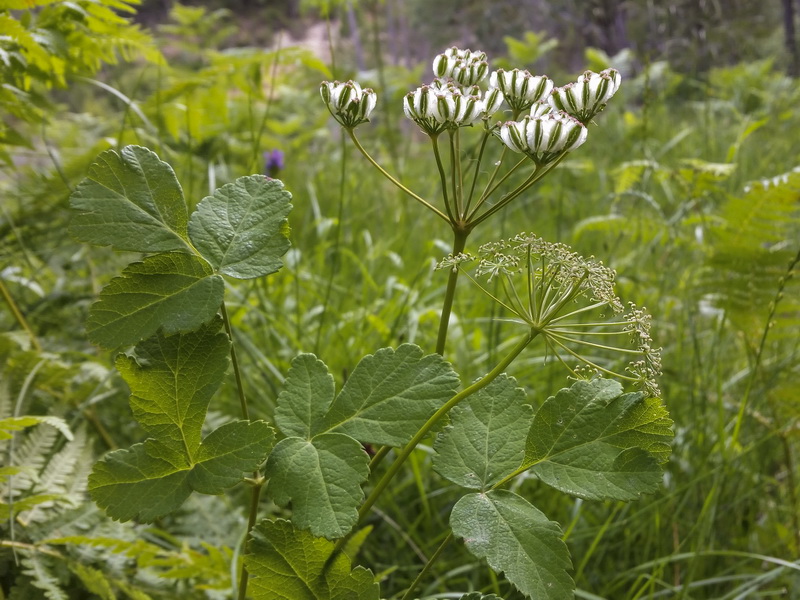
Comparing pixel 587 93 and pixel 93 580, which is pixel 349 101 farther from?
pixel 93 580

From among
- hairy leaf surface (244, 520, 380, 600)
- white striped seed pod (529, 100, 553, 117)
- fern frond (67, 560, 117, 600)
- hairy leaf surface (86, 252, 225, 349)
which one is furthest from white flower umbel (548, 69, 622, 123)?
fern frond (67, 560, 117, 600)

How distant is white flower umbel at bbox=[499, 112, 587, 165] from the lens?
573 millimetres

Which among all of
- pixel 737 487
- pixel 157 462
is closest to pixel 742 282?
pixel 737 487

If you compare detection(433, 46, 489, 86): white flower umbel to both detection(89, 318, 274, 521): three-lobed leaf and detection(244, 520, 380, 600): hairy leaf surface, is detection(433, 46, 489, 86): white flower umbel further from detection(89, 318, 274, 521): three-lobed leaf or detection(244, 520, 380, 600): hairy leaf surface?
detection(244, 520, 380, 600): hairy leaf surface

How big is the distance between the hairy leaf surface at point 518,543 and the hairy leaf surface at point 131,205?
37cm

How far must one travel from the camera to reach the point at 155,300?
0.59 metres

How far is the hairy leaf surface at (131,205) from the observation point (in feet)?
1.93

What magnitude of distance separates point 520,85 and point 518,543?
47cm

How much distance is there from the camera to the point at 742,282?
165cm

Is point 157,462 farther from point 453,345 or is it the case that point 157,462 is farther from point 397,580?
point 453,345

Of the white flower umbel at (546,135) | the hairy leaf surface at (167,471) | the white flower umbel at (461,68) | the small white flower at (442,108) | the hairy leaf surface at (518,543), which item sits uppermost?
the white flower umbel at (461,68)

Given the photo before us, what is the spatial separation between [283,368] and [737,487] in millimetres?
1111

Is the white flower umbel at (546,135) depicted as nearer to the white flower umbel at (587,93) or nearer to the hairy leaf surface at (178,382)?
the white flower umbel at (587,93)

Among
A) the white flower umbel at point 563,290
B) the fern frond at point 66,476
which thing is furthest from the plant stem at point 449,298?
the fern frond at point 66,476
